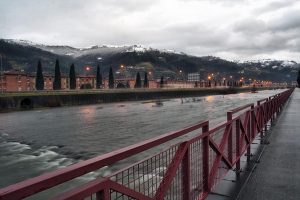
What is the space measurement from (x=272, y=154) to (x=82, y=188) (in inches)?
347

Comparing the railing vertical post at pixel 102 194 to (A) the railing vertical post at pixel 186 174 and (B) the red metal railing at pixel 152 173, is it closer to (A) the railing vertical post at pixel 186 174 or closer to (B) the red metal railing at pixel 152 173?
(B) the red metal railing at pixel 152 173

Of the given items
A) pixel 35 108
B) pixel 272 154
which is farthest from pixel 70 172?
pixel 35 108

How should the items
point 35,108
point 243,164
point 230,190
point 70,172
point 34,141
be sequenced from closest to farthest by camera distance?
1. point 70,172
2. point 230,190
3. point 243,164
4. point 34,141
5. point 35,108

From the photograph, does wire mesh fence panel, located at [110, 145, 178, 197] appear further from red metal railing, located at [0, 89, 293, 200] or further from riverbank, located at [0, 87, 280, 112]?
riverbank, located at [0, 87, 280, 112]

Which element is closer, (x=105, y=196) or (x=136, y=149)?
(x=105, y=196)

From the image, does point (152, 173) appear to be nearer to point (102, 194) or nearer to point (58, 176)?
Result: point (102, 194)

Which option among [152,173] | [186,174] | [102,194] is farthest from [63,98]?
[102,194]

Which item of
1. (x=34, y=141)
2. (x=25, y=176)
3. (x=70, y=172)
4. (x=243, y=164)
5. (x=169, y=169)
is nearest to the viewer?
(x=70, y=172)

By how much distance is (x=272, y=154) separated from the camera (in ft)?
33.1

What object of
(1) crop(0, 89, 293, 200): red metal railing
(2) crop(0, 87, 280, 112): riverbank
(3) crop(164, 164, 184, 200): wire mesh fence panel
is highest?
(1) crop(0, 89, 293, 200): red metal railing

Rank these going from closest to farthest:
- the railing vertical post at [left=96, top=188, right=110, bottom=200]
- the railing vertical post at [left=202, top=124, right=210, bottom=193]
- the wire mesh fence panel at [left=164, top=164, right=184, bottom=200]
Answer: the railing vertical post at [left=96, top=188, right=110, bottom=200] → the wire mesh fence panel at [left=164, top=164, right=184, bottom=200] → the railing vertical post at [left=202, top=124, right=210, bottom=193]

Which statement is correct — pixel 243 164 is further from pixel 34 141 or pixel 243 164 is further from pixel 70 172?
pixel 34 141

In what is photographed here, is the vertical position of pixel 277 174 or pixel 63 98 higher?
pixel 277 174

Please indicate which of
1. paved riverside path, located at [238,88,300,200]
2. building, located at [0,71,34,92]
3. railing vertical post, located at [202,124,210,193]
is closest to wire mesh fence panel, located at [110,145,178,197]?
railing vertical post, located at [202,124,210,193]
